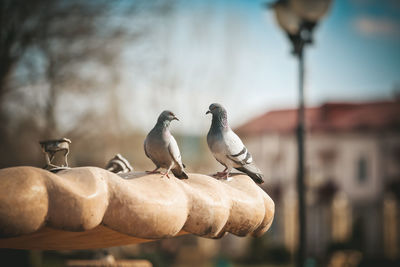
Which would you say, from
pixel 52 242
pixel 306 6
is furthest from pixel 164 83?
pixel 52 242

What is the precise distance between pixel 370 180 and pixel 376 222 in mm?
2389

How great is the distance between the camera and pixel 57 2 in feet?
36.9

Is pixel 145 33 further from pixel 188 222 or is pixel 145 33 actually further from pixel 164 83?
pixel 188 222

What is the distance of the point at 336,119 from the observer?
2791 centimetres

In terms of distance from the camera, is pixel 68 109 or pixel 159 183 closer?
pixel 159 183

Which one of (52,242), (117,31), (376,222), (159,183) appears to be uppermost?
(117,31)

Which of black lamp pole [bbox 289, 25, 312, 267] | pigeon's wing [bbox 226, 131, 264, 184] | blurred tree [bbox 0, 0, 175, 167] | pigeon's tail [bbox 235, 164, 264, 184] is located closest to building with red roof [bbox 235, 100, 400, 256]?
blurred tree [bbox 0, 0, 175, 167]

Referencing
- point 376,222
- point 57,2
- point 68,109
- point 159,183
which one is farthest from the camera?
point 376,222

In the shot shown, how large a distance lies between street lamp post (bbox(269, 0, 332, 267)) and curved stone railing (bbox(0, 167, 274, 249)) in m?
3.48

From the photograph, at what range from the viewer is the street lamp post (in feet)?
21.9

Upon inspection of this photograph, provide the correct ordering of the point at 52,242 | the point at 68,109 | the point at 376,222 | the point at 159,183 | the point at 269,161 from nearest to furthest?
1. the point at 159,183
2. the point at 52,242
3. the point at 68,109
4. the point at 376,222
5. the point at 269,161

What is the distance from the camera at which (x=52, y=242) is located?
9.76ft

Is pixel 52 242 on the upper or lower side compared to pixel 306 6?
lower

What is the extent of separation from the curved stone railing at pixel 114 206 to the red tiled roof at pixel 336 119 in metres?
24.2
